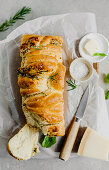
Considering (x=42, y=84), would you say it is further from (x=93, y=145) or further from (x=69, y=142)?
(x=93, y=145)

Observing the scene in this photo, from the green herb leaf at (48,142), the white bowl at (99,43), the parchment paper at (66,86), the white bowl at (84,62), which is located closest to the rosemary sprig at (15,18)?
the parchment paper at (66,86)

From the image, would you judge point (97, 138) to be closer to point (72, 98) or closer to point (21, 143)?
point (72, 98)

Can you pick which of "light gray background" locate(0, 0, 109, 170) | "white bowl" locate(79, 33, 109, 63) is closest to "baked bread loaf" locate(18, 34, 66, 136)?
→ "white bowl" locate(79, 33, 109, 63)

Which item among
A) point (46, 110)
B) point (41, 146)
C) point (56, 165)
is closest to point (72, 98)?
point (46, 110)

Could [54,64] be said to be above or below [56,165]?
above

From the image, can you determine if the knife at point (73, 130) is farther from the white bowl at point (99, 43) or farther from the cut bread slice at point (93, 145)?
the white bowl at point (99, 43)

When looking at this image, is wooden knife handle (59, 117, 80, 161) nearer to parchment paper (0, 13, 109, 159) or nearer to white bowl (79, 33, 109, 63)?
parchment paper (0, 13, 109, 159)

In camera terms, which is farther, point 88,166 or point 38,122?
point 88,166
